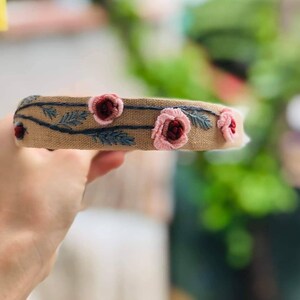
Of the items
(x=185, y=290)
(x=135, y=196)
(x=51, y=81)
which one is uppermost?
(x=51, y=81)

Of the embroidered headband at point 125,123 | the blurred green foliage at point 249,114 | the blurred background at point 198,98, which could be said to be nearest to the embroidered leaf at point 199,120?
the embroidered headband at point 125,123

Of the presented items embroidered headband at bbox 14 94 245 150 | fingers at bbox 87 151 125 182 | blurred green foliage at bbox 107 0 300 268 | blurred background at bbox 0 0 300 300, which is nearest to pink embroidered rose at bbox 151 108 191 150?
embroidered headband at bbox 14 94 245 150

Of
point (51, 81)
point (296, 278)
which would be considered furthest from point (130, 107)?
point (296, 278)

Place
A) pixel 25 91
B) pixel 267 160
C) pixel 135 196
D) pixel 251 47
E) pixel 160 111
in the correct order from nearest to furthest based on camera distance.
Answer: pixel 160 111 < pixel 25 91 < pixel 135 196 < pixel 267 160 < pixel 251 47

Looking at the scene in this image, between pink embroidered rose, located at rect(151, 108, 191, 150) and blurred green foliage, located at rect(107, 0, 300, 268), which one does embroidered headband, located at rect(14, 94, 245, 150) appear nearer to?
pink embroidered rose, located at rect(151, 108, 191, 150)

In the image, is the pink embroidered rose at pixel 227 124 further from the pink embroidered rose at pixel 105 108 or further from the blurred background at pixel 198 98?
the blurred background at pixel 198 98

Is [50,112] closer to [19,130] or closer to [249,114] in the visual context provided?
[19,130]

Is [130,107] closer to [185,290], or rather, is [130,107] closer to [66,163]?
[66,163]
